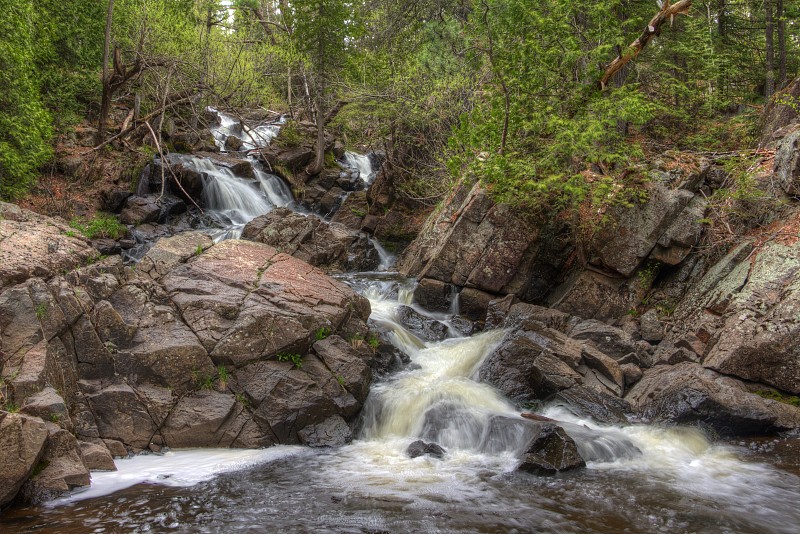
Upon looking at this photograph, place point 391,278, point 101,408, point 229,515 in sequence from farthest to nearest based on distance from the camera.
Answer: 1. point 391,278
2. point 101,408
3. point 229,515

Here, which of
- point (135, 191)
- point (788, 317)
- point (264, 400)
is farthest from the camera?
point (135, 191)

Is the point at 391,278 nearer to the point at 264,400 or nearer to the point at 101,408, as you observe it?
the point at 264,400

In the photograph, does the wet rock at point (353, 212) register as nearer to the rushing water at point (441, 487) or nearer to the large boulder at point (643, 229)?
the large boulder at point (643, 229)

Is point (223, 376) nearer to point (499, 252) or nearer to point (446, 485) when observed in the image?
point (446, 485)

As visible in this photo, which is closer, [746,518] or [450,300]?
[746,518]

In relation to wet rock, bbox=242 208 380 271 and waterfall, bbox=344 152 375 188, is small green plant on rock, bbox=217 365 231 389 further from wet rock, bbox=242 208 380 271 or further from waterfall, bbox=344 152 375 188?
waterfall, bbox=344 152 375 188

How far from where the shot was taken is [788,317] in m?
8.91

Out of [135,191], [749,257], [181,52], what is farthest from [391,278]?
[181,52]

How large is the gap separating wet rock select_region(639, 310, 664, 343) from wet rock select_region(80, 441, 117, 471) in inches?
381

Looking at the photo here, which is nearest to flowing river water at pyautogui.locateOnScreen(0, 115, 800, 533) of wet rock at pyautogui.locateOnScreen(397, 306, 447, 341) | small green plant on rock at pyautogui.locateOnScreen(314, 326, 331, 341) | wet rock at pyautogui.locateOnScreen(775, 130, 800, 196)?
small green plant on rock at pyautogui.locateOnScreen(314, 326, 331, 341)

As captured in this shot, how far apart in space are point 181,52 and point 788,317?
61.5 ft

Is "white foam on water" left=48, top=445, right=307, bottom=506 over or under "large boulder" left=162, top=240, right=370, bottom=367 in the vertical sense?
under

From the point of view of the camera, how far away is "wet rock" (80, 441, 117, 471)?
6500mm

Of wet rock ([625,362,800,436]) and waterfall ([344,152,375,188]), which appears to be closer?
wet rock ([625,362,800,436])
